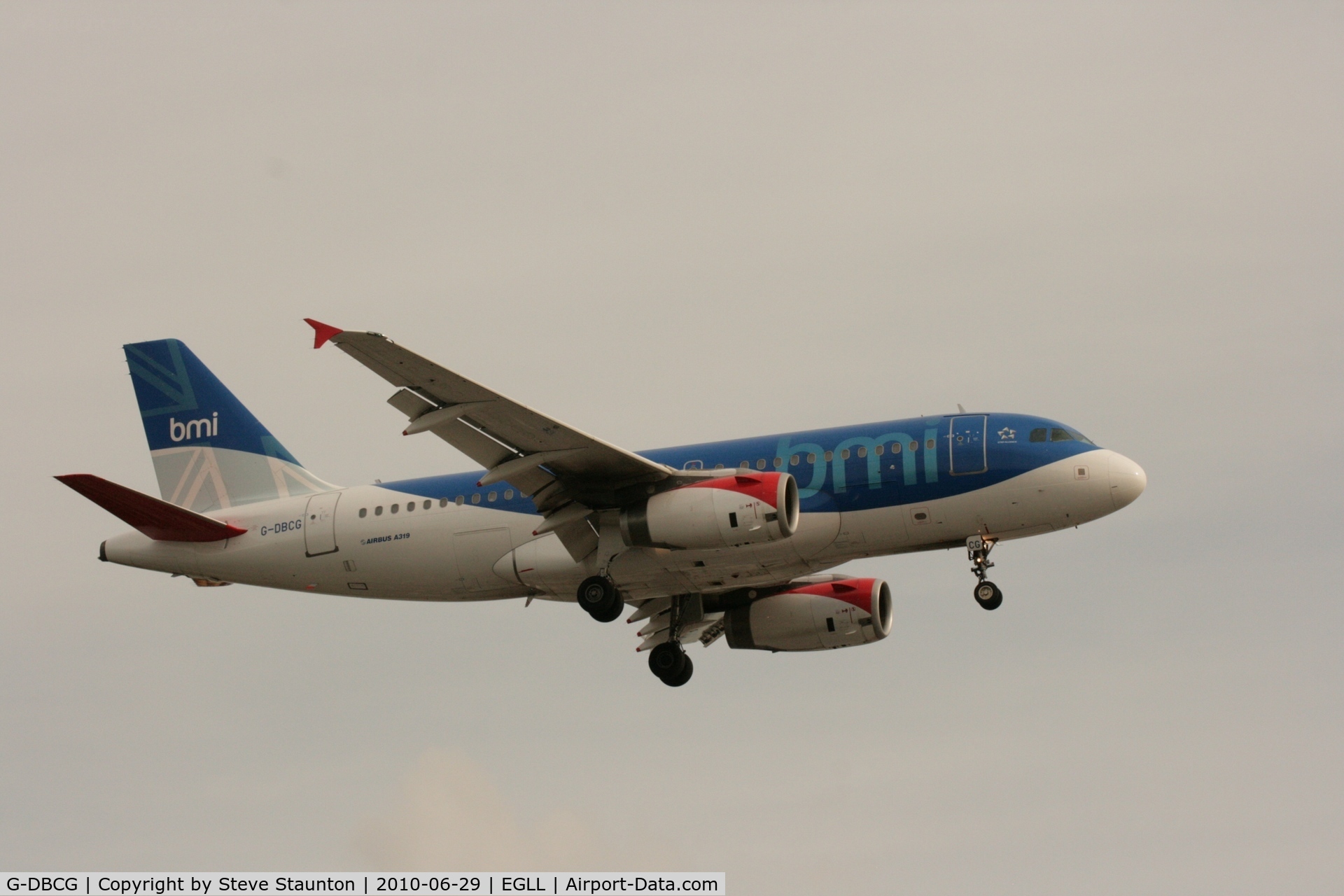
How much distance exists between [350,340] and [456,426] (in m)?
3.87

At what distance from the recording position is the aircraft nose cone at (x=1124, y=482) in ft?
112

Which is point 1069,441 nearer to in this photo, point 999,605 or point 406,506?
point 999,605

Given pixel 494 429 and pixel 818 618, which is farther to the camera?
pixel 818 618

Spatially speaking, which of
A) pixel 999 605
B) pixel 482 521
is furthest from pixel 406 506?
pixel 999 605

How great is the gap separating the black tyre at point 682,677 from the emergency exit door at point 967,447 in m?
9.19

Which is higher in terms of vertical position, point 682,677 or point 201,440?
point 201,440

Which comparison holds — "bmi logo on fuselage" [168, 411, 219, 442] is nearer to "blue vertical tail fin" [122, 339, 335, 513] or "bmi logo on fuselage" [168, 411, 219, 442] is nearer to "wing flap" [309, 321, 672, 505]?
"blue vertical tail fin" [122, 339, 335, 513]

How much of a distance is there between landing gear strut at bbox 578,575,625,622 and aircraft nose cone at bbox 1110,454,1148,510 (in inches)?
425

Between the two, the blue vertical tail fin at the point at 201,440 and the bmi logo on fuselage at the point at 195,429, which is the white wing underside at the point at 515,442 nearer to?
the blue vertical tail fin at the point at 201,440

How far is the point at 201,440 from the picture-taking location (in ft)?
133

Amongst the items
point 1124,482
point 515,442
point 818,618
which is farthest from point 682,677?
point 1124,482

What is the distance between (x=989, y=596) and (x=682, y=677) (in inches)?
342

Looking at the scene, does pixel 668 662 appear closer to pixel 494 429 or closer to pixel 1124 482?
pixel 494 429

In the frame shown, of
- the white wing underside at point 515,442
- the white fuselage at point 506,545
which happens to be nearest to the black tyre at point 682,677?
the white fuselage at point 506,545
